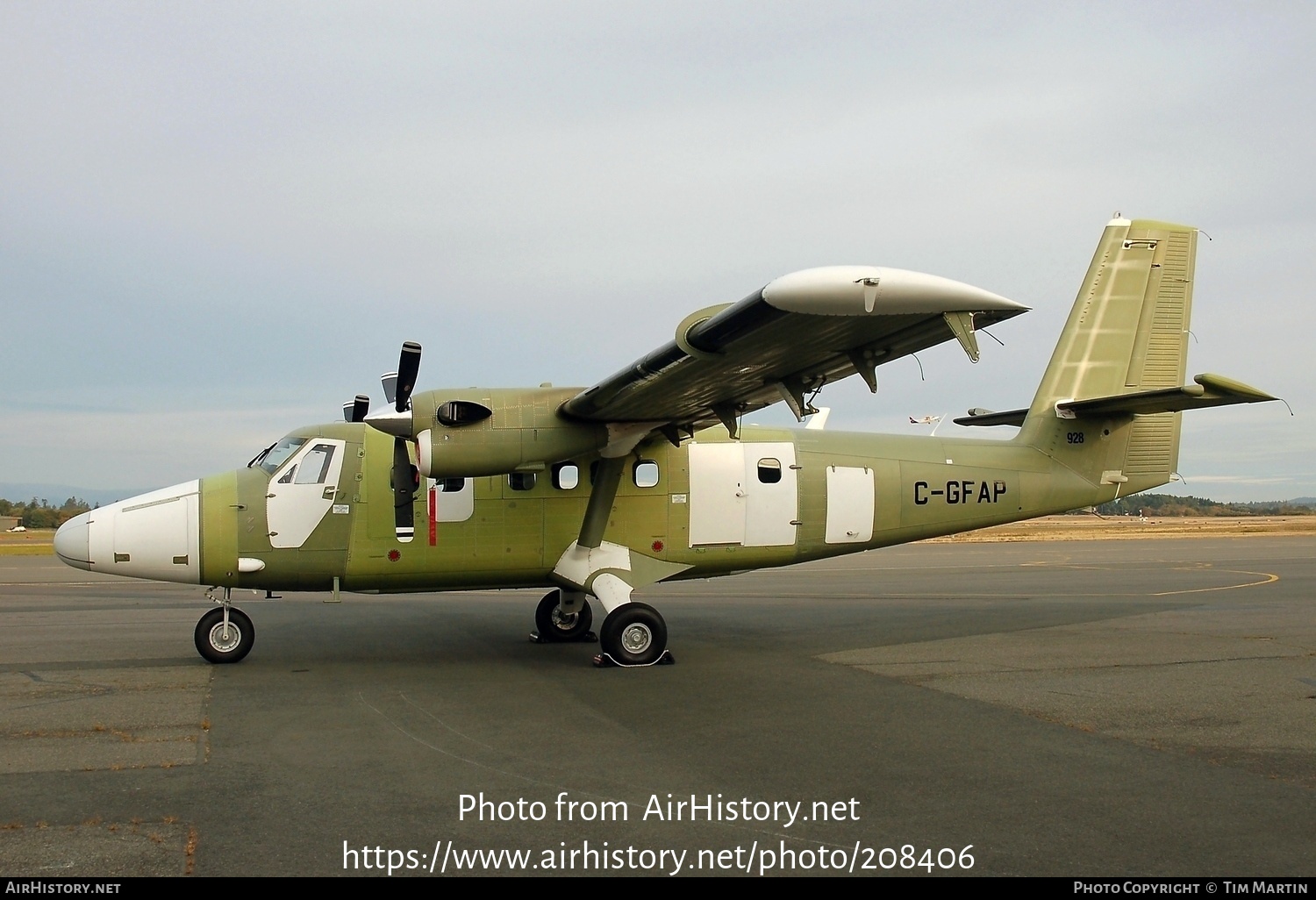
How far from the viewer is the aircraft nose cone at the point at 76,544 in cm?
1166

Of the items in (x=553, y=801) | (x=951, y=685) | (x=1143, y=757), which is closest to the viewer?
(x=553, y=801)

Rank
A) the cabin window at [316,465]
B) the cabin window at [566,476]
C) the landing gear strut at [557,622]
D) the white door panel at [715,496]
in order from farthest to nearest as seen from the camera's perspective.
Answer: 1. the landing gear strut at [557,622]
2. the white door panel at [715,496]
3. the cabin window at [566,476]
4. the cabin window at [316,465]

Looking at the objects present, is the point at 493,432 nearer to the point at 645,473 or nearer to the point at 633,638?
the point at 645,473

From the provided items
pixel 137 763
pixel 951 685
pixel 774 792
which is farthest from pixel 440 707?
pixel 951 685

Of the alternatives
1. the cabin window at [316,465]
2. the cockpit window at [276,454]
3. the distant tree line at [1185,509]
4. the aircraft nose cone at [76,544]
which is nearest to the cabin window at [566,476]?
the cabin window at [316,465]

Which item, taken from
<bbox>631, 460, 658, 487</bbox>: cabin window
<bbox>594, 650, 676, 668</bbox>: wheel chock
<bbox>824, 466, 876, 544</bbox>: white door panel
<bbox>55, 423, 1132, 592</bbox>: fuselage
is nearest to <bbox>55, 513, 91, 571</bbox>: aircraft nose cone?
<bbox>55, 423, 1132, 592</bbox>: fuselage

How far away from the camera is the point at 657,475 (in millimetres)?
13086

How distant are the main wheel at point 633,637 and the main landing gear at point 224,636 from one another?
4358mm

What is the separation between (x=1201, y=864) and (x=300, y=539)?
395 inches

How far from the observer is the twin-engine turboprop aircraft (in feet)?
35.6

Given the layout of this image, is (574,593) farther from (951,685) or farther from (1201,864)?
(1201,864)

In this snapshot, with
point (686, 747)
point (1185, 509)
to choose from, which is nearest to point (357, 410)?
point (686, 747)

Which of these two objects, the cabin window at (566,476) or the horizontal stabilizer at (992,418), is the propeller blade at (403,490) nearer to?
the cabin window at (566,476)
